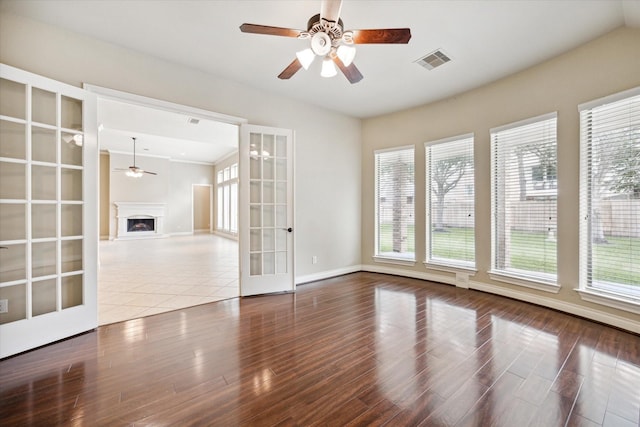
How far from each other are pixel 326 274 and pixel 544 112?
3.79m

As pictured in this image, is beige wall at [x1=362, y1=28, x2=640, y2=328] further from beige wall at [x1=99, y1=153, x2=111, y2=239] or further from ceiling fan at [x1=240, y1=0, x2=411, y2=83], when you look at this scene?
beige wall at [x1=99, y1=153, x2=111, y2=239]

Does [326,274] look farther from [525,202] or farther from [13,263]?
[13,263]

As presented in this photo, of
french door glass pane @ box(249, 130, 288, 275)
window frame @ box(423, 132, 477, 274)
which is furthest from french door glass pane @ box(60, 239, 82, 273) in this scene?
window frame @ box(423, 132, 477, 274)

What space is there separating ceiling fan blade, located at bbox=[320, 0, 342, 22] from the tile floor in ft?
11.3

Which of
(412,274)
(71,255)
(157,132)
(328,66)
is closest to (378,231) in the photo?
(412,274)

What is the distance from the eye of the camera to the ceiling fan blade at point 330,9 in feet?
5.84

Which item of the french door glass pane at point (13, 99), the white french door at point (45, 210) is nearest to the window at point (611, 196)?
the white french door at point (45, 210)

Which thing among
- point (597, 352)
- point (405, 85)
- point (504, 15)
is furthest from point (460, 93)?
point (597, 352)

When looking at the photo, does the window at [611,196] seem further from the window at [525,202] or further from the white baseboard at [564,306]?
the window at [525,202]

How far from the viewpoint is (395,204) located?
15.9 ft

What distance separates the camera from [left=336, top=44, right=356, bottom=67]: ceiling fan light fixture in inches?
82.4

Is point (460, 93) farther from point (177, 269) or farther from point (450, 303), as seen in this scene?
point (177, 269)

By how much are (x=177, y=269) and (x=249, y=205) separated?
269cm

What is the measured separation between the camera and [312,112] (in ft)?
14.6
